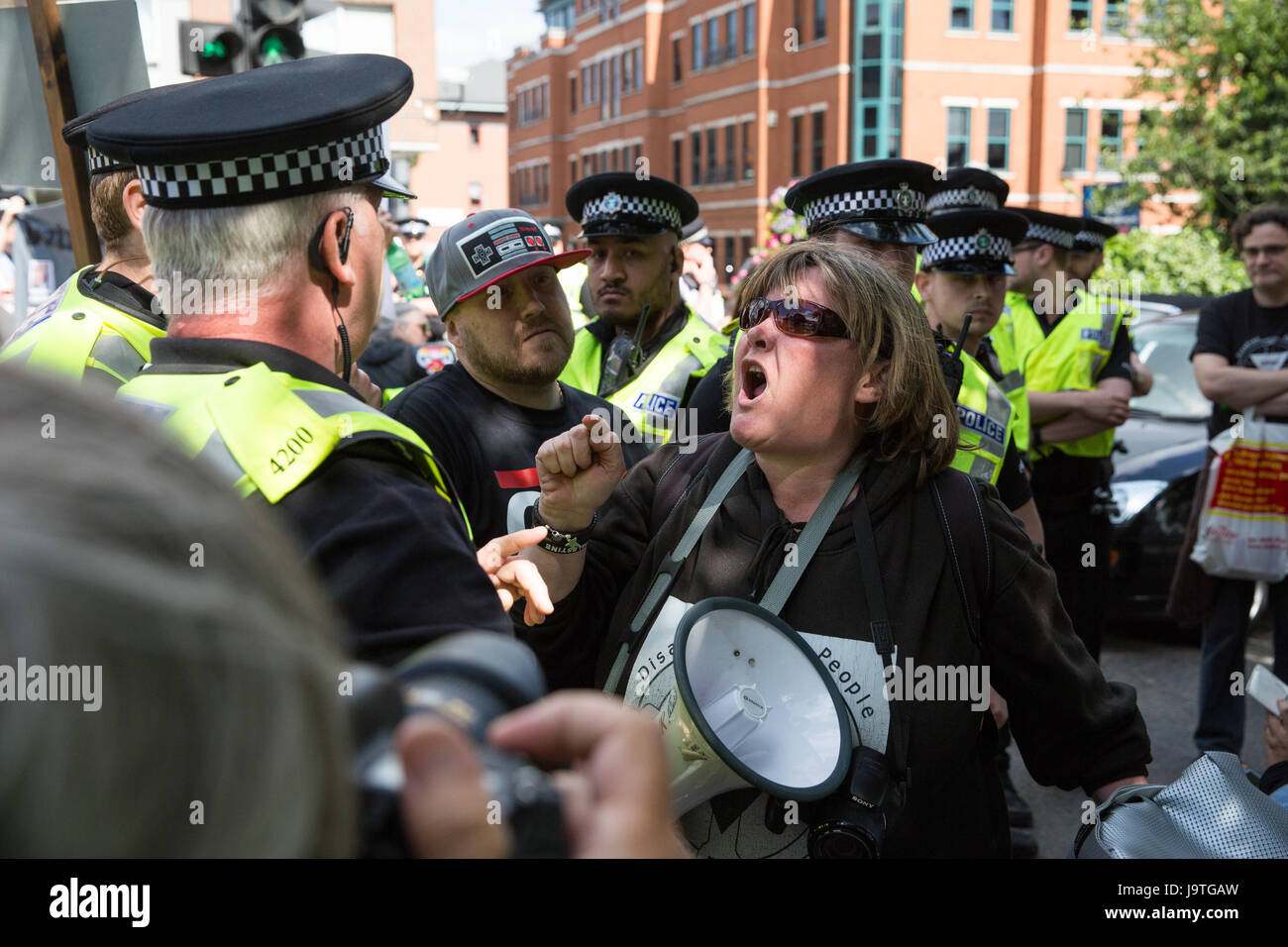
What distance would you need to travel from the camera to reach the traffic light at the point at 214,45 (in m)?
6.84

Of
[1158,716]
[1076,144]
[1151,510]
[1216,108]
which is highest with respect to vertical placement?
[1076,144]

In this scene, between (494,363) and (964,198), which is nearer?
(494,363)

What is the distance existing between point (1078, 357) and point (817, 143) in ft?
122

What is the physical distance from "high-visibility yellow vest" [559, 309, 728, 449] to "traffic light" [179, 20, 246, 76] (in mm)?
3458

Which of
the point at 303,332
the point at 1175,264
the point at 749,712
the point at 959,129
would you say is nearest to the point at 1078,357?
the point at 749,712

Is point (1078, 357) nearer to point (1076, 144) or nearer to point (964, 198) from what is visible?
point (964, 198)

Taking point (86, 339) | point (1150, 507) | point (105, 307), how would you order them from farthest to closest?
1. point (1150, 507)
2. point (105, 307)
3. point (86, 339)

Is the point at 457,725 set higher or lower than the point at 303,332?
lower

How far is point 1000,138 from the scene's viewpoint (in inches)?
1583

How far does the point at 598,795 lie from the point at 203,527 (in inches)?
13.0

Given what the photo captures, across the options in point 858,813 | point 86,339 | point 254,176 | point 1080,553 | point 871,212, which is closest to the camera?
point 254,176

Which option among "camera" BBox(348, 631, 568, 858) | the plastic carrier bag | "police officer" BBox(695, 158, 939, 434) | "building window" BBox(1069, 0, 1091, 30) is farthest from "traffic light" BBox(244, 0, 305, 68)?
"building window" BBox(1069, 0, 1091, 30)

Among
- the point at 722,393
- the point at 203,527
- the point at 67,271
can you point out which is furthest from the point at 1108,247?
the point at 203,527
